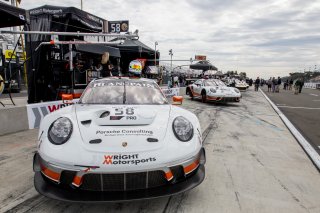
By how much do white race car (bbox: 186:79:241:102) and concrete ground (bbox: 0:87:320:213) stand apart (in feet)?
21.5

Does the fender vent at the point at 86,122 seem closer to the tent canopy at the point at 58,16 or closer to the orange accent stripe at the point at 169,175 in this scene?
the orange accent stripe at the point at 169,175

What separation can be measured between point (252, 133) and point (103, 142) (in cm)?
478

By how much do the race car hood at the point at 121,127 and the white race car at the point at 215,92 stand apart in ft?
30.9

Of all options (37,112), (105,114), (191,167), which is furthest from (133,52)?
(191,167)

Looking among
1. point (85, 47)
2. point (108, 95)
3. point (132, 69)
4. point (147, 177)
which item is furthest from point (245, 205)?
point (85, 47)

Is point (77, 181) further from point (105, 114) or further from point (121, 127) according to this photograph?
point (105, 114)

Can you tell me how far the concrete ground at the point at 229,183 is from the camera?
8.32ft

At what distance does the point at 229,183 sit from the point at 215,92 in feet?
30.9

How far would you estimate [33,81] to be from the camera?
7883mm

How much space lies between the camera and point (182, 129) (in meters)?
2.65

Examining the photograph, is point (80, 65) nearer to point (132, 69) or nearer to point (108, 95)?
point (132, 69)

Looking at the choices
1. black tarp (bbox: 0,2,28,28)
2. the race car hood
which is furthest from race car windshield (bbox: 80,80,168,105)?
black tarp (bbox: 0,2,28,28)

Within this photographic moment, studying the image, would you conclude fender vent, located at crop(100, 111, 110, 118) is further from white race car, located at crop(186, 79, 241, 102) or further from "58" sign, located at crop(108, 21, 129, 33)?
"58" sign, located at crop(108, 21, 129, 33)

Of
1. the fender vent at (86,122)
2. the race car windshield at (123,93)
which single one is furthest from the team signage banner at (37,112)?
the fender vent at (86,122)
